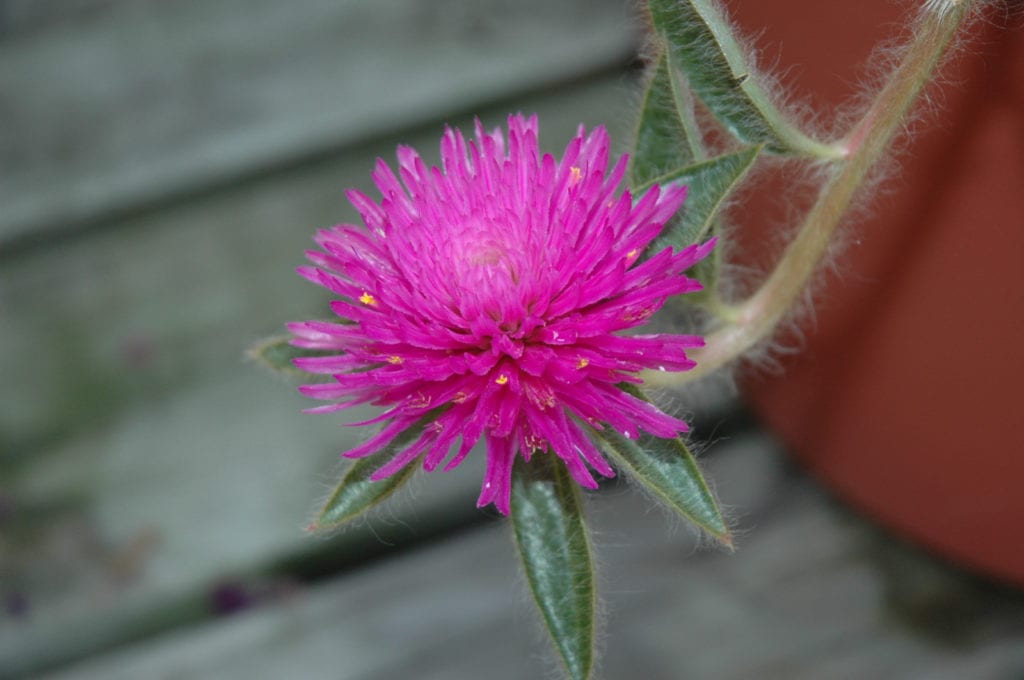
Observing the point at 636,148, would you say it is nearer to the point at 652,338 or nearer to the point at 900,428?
the point at 652,338

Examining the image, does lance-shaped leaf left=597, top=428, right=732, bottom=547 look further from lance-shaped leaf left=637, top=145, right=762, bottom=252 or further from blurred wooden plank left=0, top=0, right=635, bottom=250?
blurred wooden plank left=0, top=0, right=635, bottom=250

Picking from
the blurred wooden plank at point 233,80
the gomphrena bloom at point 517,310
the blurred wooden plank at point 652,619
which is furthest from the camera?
the blurred wooden plank at point 233,80

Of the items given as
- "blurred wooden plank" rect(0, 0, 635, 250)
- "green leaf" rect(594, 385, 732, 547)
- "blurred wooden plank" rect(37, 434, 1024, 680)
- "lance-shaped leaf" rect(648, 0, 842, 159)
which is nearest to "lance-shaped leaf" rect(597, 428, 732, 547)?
"green leaf" rect(594, 385, 732, 547)

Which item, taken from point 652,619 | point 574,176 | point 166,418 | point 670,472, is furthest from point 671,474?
point 166,418

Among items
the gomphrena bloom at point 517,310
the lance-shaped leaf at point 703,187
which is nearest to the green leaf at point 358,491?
the gomphrena bloom at point 517,310

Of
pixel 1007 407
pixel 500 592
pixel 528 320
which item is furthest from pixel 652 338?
pixel 500 592

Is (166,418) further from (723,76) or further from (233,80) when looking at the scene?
(723,76)

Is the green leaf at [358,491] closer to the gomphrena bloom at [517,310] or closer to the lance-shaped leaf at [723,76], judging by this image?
the gomphrena bloom at [517,310]
